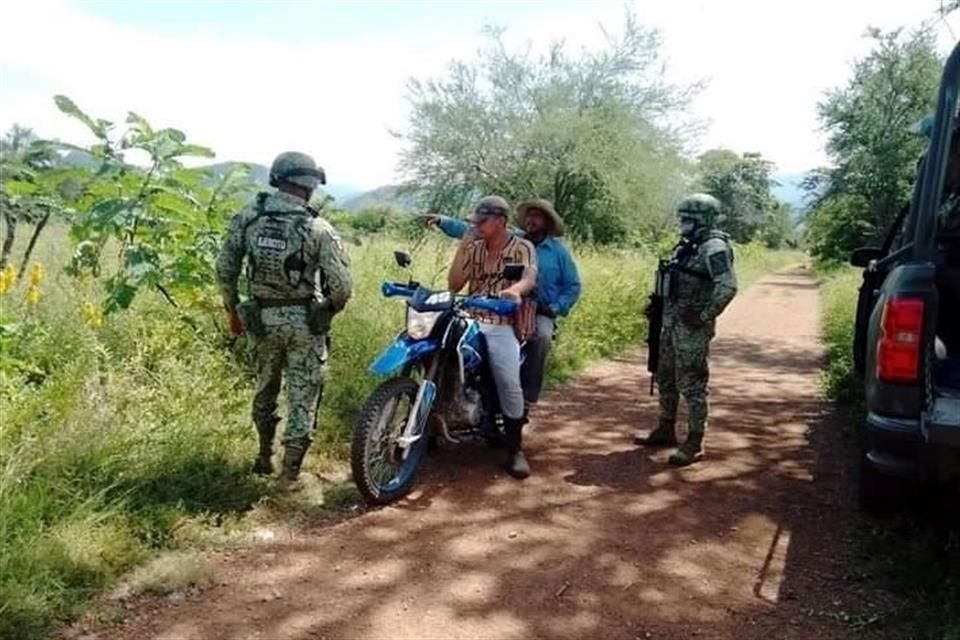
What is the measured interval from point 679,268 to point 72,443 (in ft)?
11.9

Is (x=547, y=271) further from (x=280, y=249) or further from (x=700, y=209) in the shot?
(x=280, y=249)

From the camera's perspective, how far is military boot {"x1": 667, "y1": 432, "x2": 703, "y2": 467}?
539 centimetres

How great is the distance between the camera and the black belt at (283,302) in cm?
430

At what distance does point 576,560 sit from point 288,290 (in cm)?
198

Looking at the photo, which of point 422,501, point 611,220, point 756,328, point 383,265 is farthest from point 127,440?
point 611,220

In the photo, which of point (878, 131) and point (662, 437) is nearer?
point (662, 437)

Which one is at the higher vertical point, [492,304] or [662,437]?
[492,304]

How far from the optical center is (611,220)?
21.7 metres

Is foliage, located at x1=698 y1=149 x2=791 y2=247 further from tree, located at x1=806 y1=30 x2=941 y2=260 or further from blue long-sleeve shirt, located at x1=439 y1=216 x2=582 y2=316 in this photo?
blue long-sleeve shirt, located at x1=439 y1=216 x2=582 y2=316

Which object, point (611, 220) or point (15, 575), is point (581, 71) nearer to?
point (611, 220)

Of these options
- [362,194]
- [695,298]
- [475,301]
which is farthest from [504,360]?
[362,194]

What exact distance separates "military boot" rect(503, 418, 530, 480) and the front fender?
822 mm

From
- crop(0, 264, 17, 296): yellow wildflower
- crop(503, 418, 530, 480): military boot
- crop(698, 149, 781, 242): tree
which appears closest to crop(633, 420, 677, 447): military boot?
crop(503, 418, 530, 480): military boot

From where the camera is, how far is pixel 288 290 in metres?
4.27
